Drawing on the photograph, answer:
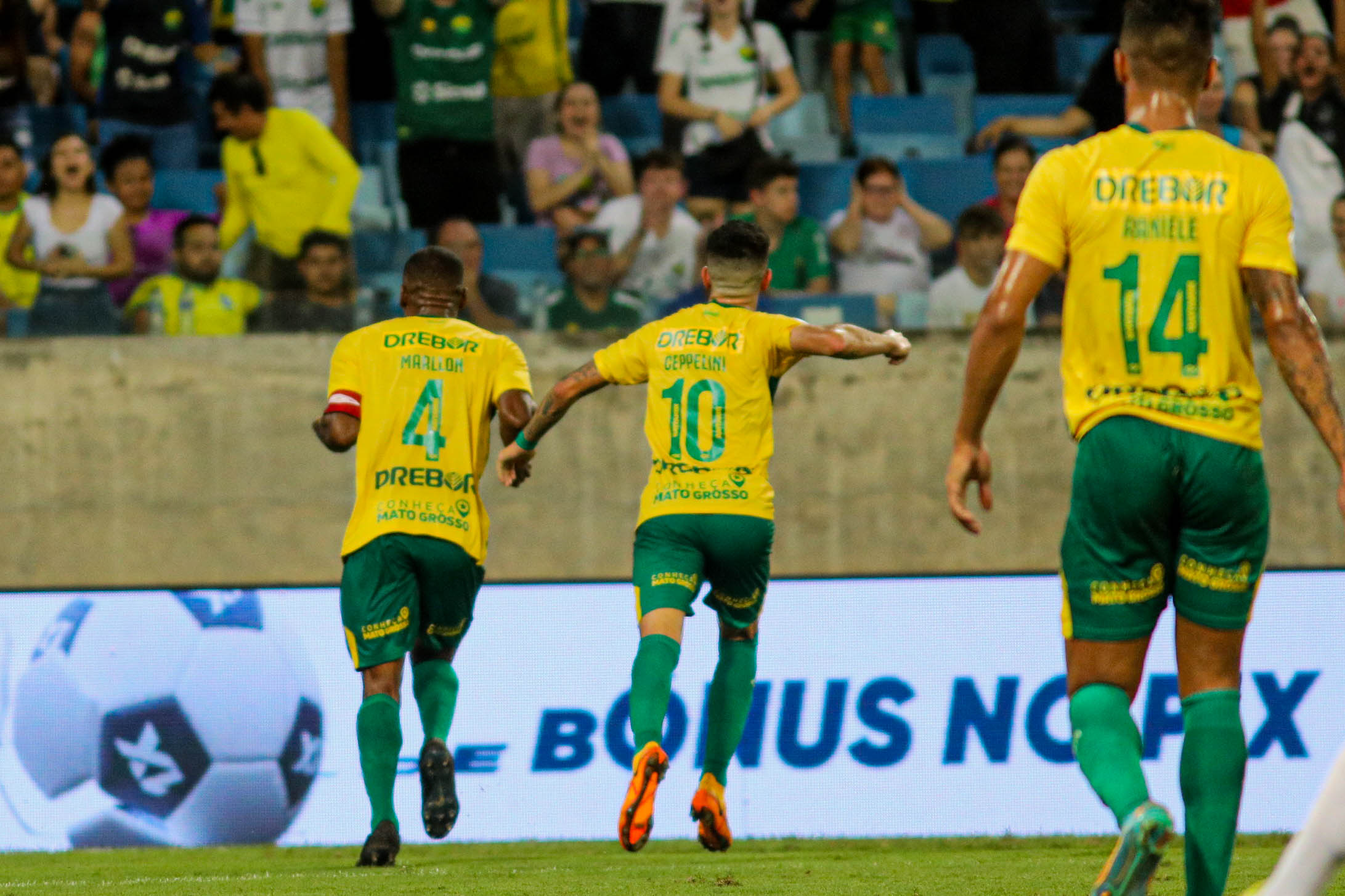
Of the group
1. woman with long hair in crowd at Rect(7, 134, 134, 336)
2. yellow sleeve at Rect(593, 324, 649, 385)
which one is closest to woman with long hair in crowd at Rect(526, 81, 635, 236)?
woman with long hair in crowd at Rect(7, 134, 134, 336)

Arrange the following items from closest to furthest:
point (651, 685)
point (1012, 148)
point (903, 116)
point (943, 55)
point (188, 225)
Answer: point (651, 685) < point (188, 225) < point (1012, 148) < point (903, 116) < point (943, 55)

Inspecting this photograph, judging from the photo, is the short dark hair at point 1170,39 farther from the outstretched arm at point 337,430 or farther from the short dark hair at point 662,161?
the short dark hair at point 662,161

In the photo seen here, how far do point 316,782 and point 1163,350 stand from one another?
15.9ft

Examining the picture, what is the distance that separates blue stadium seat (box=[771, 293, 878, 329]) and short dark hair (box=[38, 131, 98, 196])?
12.2 feet

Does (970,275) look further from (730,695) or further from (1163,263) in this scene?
(1163,263)

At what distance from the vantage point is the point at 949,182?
10406 millimetres

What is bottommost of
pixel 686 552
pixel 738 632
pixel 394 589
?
pixel 738 632

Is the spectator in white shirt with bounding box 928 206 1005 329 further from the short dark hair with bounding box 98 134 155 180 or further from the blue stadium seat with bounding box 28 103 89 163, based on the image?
the blue stadium seat with bounding box 28 103 89 163

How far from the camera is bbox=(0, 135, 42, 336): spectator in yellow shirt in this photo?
9.58 metres

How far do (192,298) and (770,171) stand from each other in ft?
10.3

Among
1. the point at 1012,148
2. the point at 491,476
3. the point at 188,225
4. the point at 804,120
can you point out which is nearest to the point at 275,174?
the point at 188,225

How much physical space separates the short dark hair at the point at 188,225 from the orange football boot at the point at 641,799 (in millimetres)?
5460

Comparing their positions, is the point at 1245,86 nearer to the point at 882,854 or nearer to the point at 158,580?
the point at 882,854

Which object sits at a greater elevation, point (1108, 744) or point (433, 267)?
point (433, 267)
